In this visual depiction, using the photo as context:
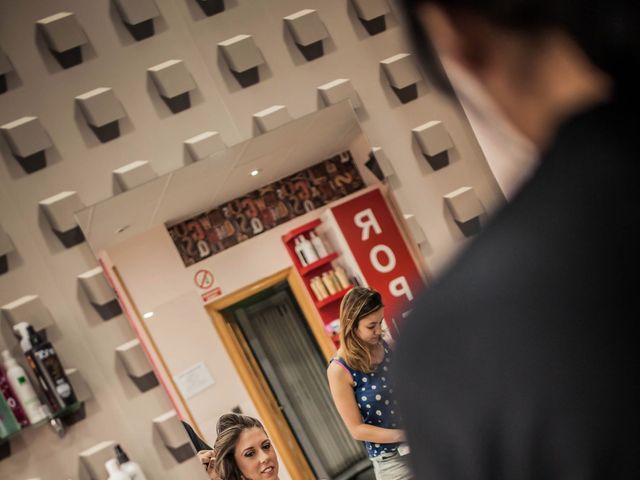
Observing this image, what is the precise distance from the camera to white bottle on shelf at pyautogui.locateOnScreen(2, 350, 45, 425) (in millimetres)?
2051

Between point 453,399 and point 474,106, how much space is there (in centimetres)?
17

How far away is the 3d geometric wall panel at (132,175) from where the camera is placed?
2236mm

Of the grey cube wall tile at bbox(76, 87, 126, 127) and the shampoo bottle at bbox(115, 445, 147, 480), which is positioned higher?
the grey cube wall tile at bbox(76, 87, 126, 127)

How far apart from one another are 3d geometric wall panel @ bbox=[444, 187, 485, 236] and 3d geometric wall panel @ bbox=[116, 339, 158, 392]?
3.59ft

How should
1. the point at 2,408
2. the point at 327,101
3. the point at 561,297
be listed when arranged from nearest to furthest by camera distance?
the point at 561,297 < the point at 2,408 < the point at 327,101

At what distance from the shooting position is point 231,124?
233 cm

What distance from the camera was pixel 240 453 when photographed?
2.16 m

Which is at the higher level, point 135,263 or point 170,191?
point 170,191

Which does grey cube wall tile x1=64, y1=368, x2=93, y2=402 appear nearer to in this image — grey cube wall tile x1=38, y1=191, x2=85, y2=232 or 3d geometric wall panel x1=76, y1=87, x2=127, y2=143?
grey cube wall tile x1=38, y1=191, x2=85, y2=232

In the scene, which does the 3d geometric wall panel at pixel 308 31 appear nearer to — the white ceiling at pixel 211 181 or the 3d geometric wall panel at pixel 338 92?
the 3d geometric wall panel at pixel 338 92

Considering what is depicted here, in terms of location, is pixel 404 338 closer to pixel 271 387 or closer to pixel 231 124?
pixel 271 387

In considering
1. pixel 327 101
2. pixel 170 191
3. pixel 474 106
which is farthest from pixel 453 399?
pixel 327 101

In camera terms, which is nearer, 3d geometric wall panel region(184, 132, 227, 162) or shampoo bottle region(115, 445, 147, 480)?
shampoo bottle region(115, 445, 147, 480)

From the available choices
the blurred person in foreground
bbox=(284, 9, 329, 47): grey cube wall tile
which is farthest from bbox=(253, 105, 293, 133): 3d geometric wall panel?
the blurred person in foreground
